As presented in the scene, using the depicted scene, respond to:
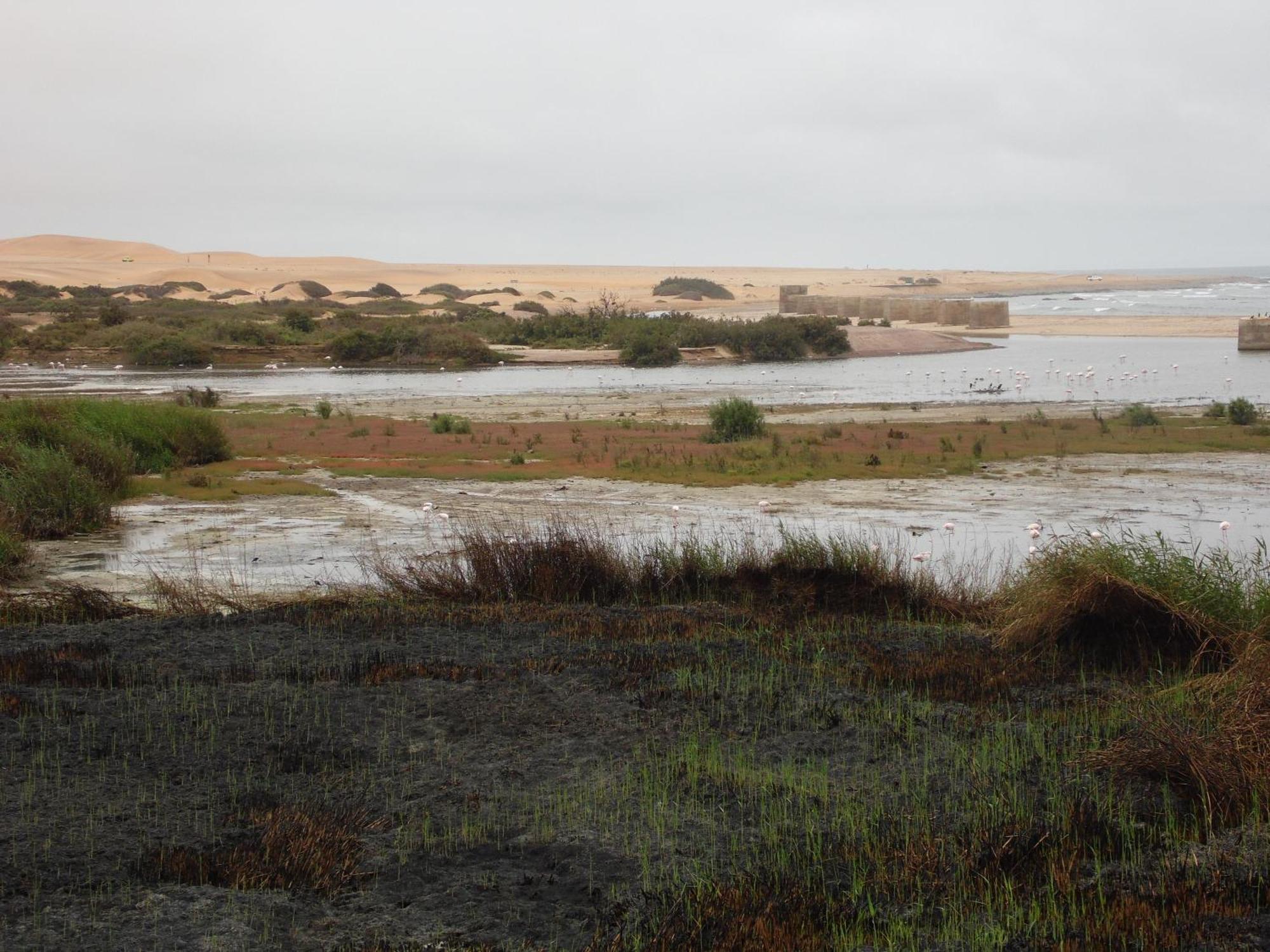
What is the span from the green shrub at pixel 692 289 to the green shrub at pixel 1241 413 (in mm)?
84677

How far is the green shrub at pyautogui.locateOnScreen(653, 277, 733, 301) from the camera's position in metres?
115

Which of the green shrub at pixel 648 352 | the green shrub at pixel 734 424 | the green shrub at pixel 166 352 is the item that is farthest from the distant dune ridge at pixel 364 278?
the green shrub at pixel 734 424

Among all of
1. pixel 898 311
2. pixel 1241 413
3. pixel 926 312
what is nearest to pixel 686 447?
pixel 1241 413

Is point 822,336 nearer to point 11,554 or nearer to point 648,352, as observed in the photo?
point 648,352

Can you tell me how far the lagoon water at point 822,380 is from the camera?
38281mm

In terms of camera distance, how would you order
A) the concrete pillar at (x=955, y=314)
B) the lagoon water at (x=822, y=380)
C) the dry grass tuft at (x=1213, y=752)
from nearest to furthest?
the dry grass tuft at (x=1213, y=752)
the lagoon water at (x=822, y=380)
the concrete pillar at (x=955, y=314)

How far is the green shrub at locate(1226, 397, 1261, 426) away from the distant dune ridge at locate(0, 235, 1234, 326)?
49.0 metres

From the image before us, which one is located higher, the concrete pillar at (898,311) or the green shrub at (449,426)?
the concrete pillar at (898,311)

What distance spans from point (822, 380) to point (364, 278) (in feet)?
334

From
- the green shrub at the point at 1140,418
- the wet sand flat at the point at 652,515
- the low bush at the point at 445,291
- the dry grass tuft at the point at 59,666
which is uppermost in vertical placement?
the low bush at the point at 445,291

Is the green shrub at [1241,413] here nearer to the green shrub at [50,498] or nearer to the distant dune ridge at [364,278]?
the green shrub at [50,498]

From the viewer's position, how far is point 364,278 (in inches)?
5517

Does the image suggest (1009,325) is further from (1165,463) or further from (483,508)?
(483,508)

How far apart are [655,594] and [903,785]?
5.52m
